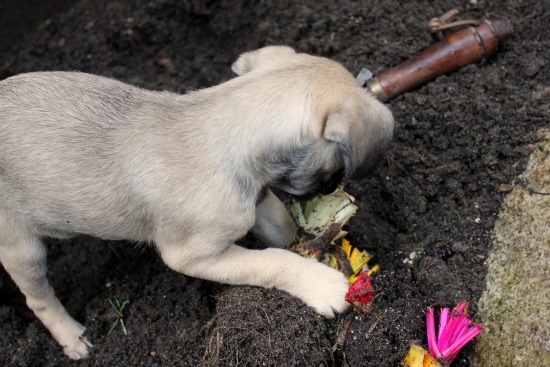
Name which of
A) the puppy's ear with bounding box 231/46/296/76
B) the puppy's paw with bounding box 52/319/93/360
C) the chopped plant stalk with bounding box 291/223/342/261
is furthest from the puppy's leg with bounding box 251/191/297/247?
the puppy's paw with bounding box 52/319/93/360

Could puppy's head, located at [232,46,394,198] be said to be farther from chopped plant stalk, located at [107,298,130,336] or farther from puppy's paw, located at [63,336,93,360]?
puppy's paw, located at [63,336,93,360]

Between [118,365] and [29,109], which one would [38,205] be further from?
[118,365]

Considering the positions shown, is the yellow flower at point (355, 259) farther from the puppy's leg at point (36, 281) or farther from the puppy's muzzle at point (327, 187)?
the puppy's leg at point (36, 281)

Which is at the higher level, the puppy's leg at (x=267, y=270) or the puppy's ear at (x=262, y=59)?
the puppy's ear at (x=262, y=59)

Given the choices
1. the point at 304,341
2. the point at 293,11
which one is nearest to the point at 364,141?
the point at 304,341

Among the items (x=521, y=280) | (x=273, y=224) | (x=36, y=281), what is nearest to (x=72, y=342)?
(x=36, y=281)

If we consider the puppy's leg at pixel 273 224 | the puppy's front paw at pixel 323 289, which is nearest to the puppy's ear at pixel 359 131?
the puppy's front paw at pixel 323 289

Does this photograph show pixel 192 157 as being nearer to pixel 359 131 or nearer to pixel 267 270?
pixel 267 270
